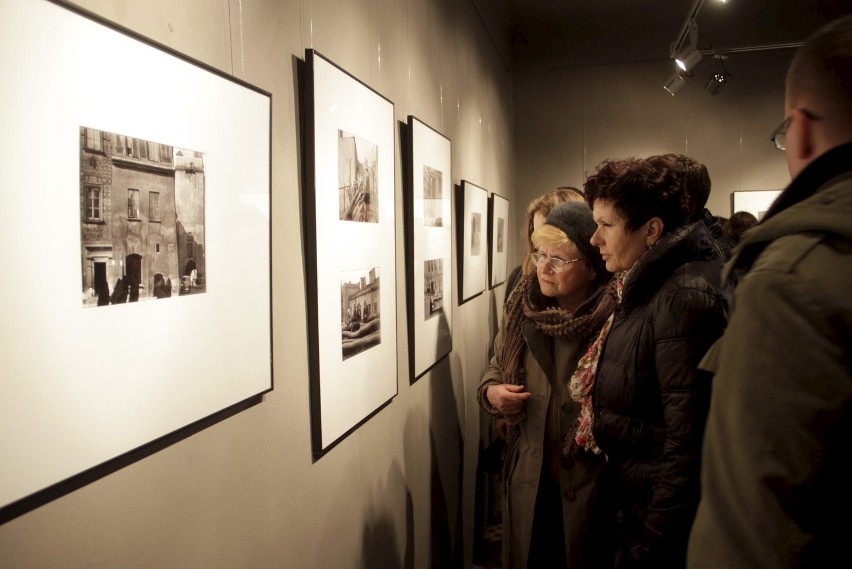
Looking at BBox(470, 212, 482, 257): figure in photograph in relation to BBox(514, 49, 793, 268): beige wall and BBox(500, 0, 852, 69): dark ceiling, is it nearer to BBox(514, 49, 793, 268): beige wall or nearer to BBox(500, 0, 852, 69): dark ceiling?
BBox(500, 0, 852, 69): dark ceiling

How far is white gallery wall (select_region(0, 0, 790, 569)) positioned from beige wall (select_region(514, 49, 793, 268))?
1.99 metres

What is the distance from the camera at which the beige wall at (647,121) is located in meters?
6.08

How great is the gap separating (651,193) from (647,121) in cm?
520

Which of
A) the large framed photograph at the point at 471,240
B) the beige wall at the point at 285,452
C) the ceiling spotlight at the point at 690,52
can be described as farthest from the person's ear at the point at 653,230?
the ceiling spotlight at the point at 690,52

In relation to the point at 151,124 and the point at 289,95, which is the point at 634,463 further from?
the point at 151,124

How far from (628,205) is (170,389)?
55.3 inches

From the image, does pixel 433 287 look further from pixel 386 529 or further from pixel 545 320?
pixel 386 529

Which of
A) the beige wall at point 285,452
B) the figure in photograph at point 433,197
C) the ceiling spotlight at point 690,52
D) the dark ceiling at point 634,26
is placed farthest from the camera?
the dark ceiling at point 634,26

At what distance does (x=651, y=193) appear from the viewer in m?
1.74

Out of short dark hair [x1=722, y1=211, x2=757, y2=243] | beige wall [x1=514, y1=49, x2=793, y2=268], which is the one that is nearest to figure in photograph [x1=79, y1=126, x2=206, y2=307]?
short dark hair [x1=722, y1=211, x2=757, y2=243]

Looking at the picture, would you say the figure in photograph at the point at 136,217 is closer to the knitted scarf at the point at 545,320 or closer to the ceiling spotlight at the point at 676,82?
the knitted scarf at the point at 545,320

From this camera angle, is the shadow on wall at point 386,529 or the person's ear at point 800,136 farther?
→ the shadow on wall at point 386,529

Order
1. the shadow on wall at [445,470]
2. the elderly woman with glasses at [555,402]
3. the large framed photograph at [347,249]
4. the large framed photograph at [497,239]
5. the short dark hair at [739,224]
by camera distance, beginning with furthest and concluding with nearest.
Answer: the short dark hair at [739,224] → the large framed photograph at [497,239] → the shadow on wall at [445,470] → the elderly woman with glasses at [555,402] → the large framed photograph at [347,249]

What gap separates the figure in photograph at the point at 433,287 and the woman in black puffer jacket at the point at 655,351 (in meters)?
0.83
